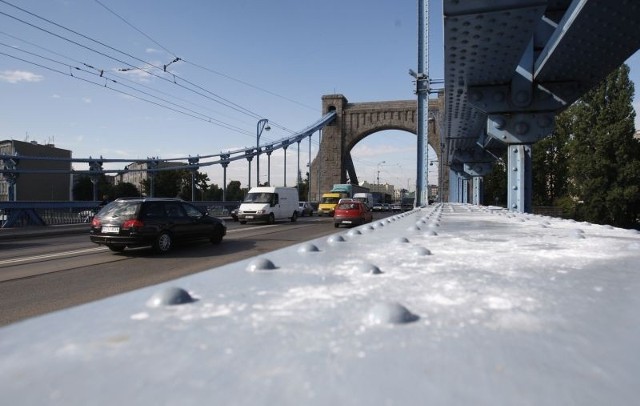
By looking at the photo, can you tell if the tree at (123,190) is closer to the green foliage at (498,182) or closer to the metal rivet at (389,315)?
the green foliage at (498,182)

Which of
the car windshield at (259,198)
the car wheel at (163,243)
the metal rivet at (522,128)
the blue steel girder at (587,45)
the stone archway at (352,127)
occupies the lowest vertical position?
the car wheel at (163,243)

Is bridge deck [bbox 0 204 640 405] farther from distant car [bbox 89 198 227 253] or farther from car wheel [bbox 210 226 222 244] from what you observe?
car wheel [bbox 210 226 222 244]

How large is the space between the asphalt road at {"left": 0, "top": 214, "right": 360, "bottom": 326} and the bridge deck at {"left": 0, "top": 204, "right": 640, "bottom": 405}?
452 cm

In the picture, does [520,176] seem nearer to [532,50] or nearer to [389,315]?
[532,50]

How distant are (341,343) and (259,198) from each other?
22094 millimetres

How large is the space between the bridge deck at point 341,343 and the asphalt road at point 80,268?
4520 mm

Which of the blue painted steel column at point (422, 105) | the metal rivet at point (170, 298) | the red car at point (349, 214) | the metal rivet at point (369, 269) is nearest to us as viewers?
the metal rivet at point (170, 298)

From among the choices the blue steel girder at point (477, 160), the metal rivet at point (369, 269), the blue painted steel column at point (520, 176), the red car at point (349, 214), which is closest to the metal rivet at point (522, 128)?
the blue painted steel column at point (520, 176)

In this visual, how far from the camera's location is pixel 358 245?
2279 millimetres

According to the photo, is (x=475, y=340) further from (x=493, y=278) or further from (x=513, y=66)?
(x=513, y=66)

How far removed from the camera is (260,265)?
1.56 metres

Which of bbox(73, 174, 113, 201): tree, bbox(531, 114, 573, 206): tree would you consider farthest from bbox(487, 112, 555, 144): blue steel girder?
bbox(73, 174, 113, 201): tree

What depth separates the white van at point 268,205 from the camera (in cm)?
2162

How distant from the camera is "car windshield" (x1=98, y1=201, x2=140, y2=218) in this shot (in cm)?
984
